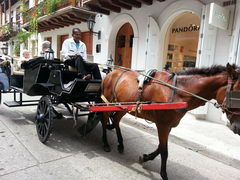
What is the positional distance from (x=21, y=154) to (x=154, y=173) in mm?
2117

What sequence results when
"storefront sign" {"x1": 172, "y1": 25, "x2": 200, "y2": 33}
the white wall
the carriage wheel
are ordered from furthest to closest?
1. the white wall
2. "storefront sign" {"x1": 172, "y1": 25, "x2": 200, "y2": 33}
3. the carriage wheel

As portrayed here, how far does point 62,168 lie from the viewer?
2762 millimetres

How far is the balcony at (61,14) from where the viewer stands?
29.9 ft

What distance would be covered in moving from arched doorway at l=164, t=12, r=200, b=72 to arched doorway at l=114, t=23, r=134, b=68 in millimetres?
2034

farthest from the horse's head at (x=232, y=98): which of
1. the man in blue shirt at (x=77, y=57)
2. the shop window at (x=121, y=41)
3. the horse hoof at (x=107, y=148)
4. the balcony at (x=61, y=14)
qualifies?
the balcony at (x=61, y=14)

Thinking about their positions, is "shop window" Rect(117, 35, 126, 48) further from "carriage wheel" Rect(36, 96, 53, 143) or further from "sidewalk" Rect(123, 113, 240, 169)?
"carriage wheel" Rect(36, 96, 53, 143)

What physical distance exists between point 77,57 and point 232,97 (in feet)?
8.65

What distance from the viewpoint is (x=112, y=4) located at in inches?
290

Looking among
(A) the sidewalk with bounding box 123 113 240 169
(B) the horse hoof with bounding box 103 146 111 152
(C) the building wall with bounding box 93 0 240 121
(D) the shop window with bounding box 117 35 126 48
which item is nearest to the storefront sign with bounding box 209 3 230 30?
(C) the building wall with bounding box 93 0 240 121

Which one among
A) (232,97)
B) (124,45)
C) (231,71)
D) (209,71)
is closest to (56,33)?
(124,45)

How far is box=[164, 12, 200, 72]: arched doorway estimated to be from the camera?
6496 mm

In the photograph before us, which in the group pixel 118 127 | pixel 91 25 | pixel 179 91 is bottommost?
pixel 118 127

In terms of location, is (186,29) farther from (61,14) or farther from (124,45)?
(61,14)

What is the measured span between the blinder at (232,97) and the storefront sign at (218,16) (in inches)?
122
